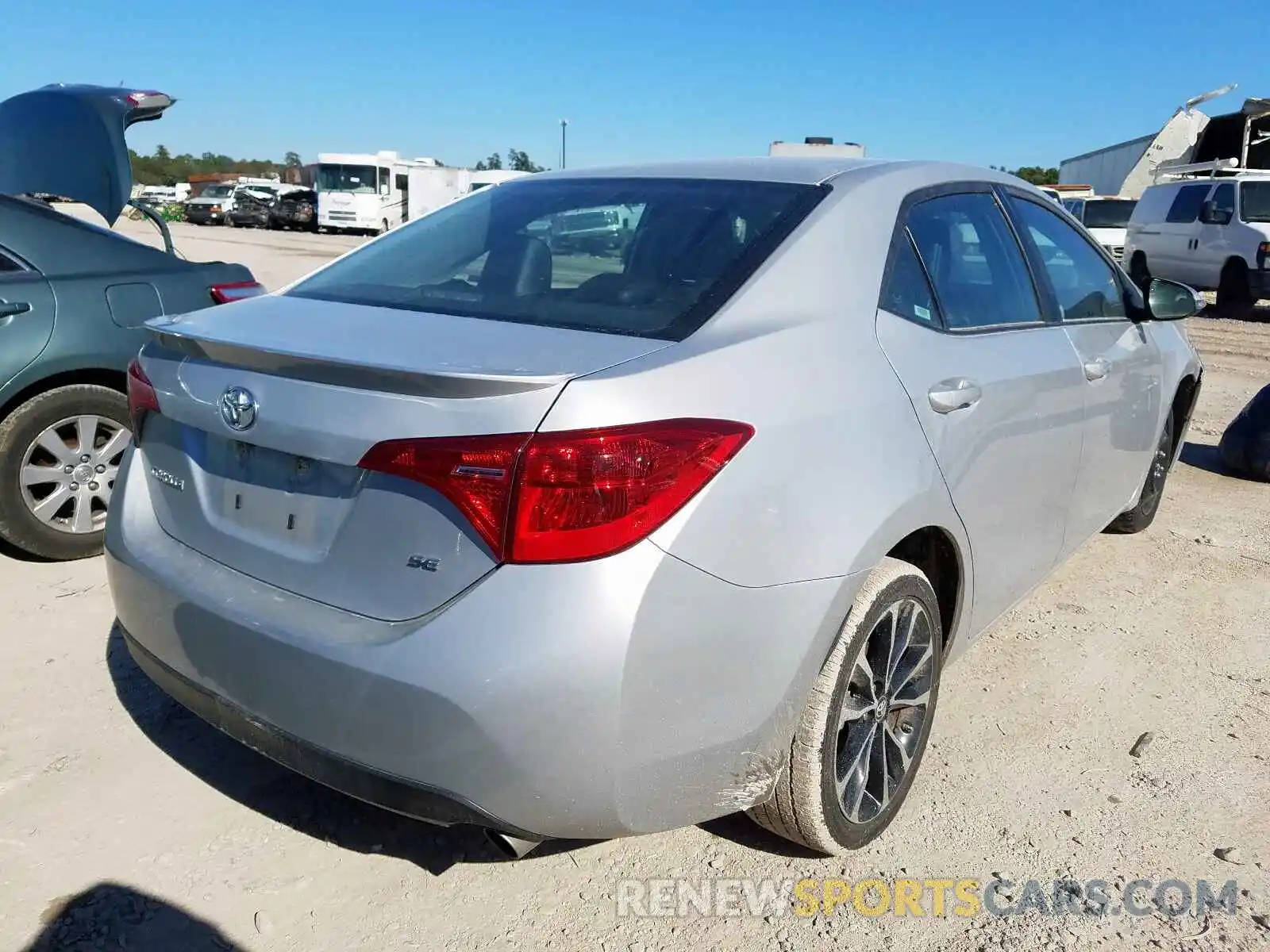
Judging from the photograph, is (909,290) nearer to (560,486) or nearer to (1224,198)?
(560,486)

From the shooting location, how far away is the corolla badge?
2090 millimetres

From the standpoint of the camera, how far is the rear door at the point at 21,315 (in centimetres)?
396

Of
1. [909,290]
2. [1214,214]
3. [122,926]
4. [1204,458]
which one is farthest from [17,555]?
[1214,214]

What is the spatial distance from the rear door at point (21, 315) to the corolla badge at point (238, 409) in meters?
2.37

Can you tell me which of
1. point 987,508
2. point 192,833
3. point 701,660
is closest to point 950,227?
Answer: point 987,508

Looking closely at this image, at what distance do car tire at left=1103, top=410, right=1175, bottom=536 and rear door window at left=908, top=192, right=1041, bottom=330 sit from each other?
2.03m

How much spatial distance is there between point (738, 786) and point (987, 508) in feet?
3.74

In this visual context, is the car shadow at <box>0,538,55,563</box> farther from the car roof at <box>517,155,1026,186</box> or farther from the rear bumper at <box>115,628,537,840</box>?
the car roof at <box>517,155,1026,186</box>

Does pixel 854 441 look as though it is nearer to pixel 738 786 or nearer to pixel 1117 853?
pixel 738 786

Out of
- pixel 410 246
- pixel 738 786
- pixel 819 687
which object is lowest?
pixel 738 786

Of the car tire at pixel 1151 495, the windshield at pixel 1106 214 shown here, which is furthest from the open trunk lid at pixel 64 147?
the windshield at pixel 1106 214

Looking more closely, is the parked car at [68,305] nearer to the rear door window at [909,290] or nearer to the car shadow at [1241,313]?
the rear door window at [909,290]

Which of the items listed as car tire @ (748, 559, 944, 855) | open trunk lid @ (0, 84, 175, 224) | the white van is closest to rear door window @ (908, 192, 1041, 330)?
car tire @ (748, 559, 944, 855)

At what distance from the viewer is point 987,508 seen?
2799 mm
